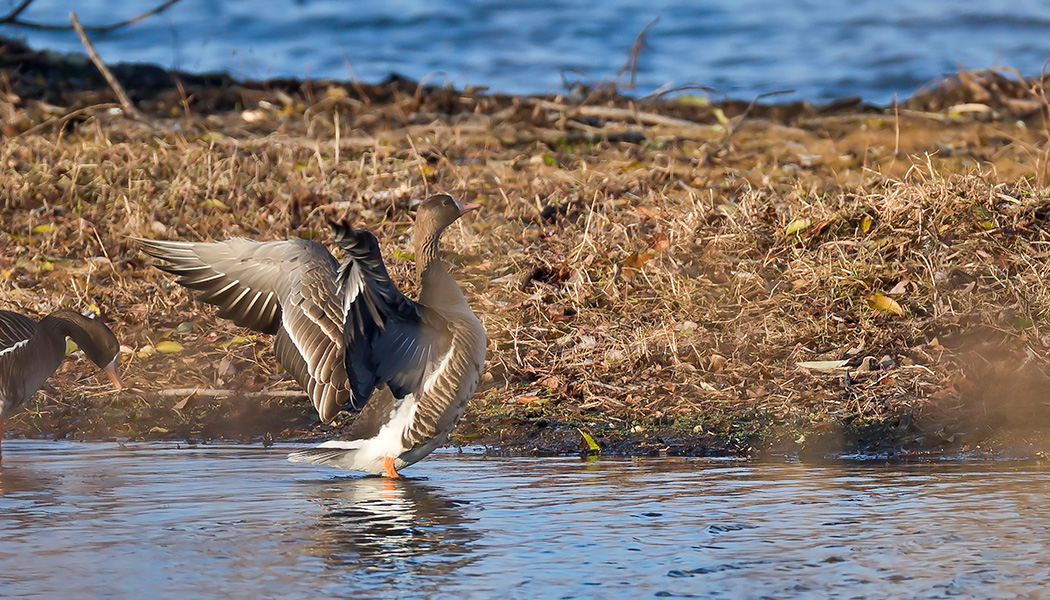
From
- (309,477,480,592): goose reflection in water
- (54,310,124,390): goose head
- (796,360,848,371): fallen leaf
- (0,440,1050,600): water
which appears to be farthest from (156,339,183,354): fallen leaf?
(796,360,848,371): fallen leaf

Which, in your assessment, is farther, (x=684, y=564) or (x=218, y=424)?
(x=218, y=424)

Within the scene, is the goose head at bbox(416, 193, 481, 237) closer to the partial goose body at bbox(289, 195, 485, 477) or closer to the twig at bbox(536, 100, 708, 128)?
the partial goose body at bbox(289, 195, 485, 477)

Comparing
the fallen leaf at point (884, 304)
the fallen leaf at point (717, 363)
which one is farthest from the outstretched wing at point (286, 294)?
the fallen leaf at point (884, 304)

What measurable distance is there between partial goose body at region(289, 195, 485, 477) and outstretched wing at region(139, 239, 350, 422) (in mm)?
152

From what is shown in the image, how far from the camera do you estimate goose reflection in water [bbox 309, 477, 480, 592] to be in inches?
206

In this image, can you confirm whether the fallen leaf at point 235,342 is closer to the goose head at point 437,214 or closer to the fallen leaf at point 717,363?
the goose head at point 437,214

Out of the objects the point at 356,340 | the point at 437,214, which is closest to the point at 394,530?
the point at 356,340

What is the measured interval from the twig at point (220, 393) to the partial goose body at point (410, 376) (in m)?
1.36

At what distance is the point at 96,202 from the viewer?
38.3ft

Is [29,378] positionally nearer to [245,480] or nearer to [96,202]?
[245,480]

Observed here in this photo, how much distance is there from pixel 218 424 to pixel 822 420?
3498 mm

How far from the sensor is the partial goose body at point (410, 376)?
6.75 m

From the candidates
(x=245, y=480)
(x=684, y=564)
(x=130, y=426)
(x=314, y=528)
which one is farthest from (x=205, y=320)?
(x=684, y=564)

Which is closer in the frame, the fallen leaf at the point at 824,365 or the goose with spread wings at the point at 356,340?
the goose with spread wings at the point at 356,340
